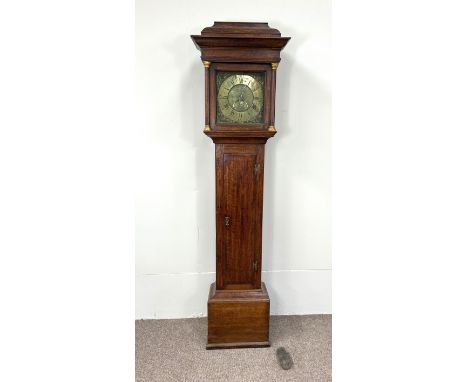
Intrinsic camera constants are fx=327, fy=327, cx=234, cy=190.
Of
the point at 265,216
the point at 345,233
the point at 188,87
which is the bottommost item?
the point at 265,216

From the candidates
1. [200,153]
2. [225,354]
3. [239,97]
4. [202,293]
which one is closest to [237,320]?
[225,354]

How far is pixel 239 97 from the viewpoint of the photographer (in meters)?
1.85

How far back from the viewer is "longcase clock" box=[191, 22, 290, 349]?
177 centimetres

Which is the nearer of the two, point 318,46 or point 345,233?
point 345,233

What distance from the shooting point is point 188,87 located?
7.00ft

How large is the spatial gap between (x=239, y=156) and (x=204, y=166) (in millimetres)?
399

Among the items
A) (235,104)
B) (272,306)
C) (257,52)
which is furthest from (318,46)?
(272,306)

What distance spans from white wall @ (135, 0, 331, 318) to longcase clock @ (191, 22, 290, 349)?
1.09 feet

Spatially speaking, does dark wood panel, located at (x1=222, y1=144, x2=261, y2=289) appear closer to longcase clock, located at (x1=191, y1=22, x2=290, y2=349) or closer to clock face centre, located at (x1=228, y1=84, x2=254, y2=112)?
longcase clock, located at (x1=191, y1=22, x2=290, y2=349)

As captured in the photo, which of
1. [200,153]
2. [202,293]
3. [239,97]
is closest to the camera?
[239,97]

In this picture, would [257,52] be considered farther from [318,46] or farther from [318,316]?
[318,316]

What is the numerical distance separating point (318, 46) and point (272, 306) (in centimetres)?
181

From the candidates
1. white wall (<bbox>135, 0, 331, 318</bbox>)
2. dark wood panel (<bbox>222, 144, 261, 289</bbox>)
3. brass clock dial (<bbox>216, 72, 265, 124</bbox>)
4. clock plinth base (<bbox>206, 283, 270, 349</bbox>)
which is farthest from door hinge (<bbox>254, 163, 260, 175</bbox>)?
clock plinth base (<bbox>206, 283, 270, 349</bbox>)

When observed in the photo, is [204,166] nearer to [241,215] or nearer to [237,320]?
[241,215]
